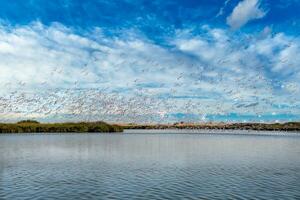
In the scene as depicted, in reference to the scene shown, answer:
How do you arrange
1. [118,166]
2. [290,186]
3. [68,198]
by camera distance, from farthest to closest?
[118,166]
[290,186]
[68,198]

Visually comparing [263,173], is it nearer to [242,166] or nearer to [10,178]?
[242,166]

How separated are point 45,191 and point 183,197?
12832 mm

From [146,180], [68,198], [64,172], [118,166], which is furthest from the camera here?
[118,166]

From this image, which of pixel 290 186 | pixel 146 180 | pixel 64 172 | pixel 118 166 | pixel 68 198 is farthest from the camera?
pixel 118 166

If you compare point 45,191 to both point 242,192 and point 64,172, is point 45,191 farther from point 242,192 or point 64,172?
point 242,192

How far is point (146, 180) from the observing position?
44.8 m

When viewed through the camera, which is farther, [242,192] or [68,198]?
[242,192]

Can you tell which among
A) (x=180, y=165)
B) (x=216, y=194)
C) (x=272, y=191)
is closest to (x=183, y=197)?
(x=216, y=194)

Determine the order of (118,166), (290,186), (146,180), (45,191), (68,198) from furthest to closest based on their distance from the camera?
1. (118,166)
2. (146,180)
3. (290,186)
4. (45,191)
5. (68,198)

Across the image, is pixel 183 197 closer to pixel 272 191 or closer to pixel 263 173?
pixel 272 191

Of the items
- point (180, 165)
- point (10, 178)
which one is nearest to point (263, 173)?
point (180, 165)

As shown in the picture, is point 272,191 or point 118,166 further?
point 118,166

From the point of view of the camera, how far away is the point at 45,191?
37.6 m

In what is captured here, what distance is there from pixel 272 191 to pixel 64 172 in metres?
25.6
